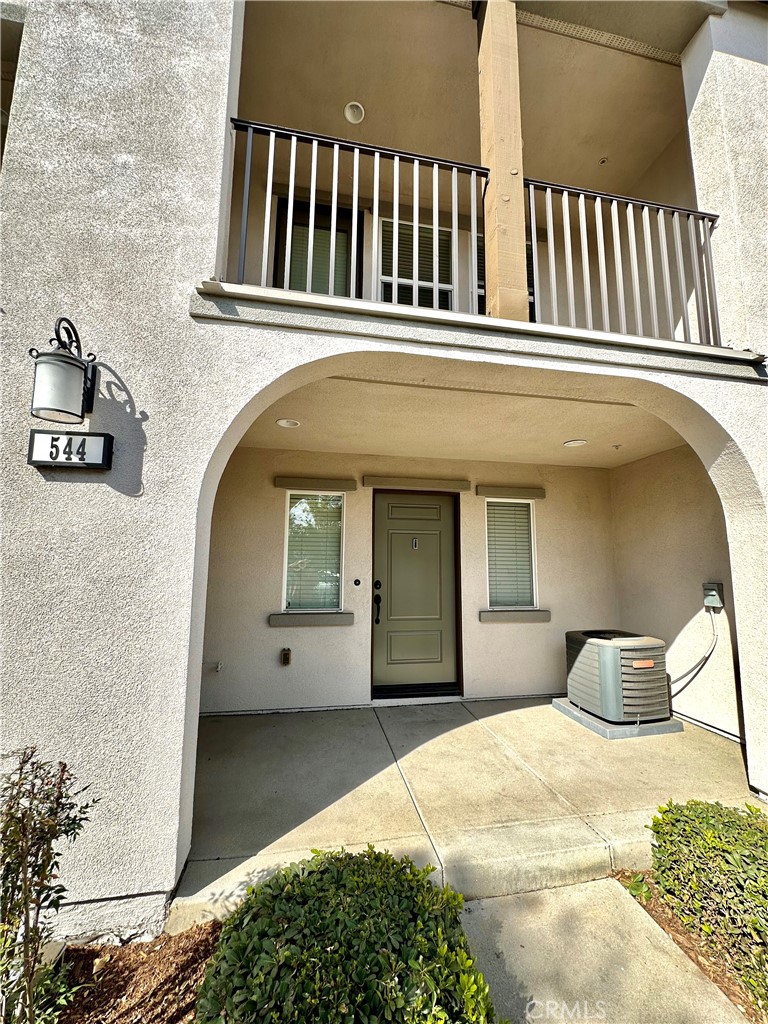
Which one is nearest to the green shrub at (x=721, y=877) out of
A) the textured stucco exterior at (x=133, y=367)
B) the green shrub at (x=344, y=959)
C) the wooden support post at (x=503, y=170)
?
the green shrub at (x=344, y=959)

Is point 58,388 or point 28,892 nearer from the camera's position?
point 28,892

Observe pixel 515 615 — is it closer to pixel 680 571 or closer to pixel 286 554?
pixel 680 571

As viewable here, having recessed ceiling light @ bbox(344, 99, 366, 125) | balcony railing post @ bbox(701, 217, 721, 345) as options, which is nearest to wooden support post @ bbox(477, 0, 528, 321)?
recessed ceiling light @ bbox(344, 99, 366, 125)

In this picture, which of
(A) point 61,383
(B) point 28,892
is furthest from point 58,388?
(B) point 28,892

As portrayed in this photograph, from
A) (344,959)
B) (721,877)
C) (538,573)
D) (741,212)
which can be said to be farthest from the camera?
(538,573)

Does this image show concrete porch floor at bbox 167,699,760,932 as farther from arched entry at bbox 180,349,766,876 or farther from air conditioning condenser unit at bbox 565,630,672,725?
arched entry at bbox 180,349,766,876

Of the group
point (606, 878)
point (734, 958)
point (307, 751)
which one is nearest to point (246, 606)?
point (307, 751)

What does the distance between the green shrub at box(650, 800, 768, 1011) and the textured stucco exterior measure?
2394 mm

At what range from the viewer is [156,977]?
170cm

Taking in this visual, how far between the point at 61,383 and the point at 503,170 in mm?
2864

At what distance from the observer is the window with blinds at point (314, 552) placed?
453 cm

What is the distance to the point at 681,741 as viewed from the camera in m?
3.66

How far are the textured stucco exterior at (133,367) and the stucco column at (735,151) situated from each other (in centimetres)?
145

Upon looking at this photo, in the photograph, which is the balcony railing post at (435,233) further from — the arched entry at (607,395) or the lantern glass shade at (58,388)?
the lantern glass shade at (58,388)
